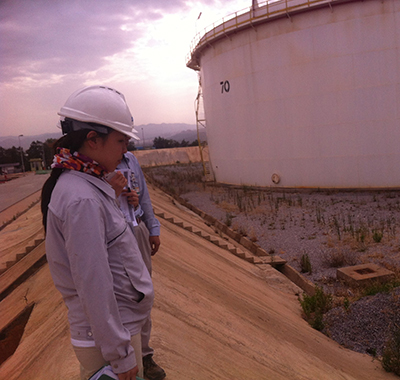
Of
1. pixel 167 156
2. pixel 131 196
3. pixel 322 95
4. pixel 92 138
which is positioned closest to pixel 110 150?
pixel 92 138

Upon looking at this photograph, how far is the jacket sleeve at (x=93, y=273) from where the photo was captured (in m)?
1.47

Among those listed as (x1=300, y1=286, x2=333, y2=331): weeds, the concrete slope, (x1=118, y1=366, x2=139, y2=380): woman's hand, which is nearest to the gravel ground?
(x1=300, y1=286, x2=333, y2=331): weeds

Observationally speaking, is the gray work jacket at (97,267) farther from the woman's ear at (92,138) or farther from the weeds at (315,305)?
the weeds at (315,305)

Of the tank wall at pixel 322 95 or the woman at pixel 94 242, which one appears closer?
the woman at pixel 94 242

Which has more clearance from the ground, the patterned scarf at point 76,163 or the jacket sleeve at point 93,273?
the patterned scarf at point 76,163

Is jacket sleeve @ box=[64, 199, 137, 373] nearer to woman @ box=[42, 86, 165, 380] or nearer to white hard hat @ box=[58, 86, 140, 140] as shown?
woman @ box=[42, 86, 165, 380]

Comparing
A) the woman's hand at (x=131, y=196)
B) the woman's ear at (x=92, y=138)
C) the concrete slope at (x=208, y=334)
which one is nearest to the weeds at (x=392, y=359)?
the concrete slope at (x=208, y=334)

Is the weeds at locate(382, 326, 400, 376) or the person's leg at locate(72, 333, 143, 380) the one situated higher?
the person's leg at locate(72, 333, 143, 380)

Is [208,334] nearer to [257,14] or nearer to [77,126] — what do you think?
[77,126]

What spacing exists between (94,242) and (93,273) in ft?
0.39

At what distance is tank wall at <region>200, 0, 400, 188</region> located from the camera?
45.6ft

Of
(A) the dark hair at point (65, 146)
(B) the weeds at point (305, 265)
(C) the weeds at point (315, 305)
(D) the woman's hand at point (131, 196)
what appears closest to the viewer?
(A) the dark hair at point (65, 146)

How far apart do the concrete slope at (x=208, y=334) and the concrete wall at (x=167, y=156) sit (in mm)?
39949

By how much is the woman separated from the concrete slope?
3.81 ft
